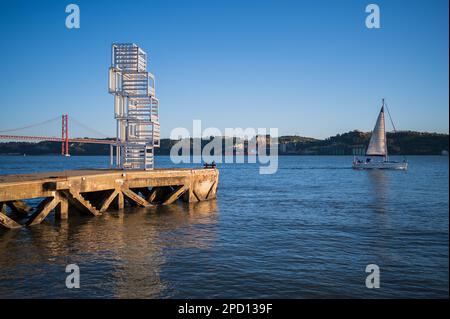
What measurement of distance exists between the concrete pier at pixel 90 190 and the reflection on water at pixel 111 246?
1024 millimetres

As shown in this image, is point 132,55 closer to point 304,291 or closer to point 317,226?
point 317,226

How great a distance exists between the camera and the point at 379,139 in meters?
103

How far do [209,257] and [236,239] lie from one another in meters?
3.93

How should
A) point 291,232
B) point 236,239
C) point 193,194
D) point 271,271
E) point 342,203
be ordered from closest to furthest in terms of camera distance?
point 271,271 < point 236,239 < point 291,232 < point 193,194 < point 342,203

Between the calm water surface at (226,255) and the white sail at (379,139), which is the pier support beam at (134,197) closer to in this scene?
the calm water surface at (226,255)

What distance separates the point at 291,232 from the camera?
71.9 ft

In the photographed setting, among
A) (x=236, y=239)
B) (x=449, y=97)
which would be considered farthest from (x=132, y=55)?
(x=449, y=97)

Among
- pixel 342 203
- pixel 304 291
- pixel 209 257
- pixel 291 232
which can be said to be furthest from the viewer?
pixel 342 203

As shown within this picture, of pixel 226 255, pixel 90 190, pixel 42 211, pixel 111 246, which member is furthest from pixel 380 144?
pixel 111 246

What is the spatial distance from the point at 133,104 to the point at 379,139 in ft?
275

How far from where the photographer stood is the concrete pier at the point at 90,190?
814 inches

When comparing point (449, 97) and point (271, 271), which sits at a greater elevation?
point (449, 97)

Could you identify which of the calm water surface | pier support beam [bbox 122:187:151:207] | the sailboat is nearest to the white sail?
the sailboat

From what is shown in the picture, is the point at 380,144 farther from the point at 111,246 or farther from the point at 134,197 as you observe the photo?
the point at 111,246
